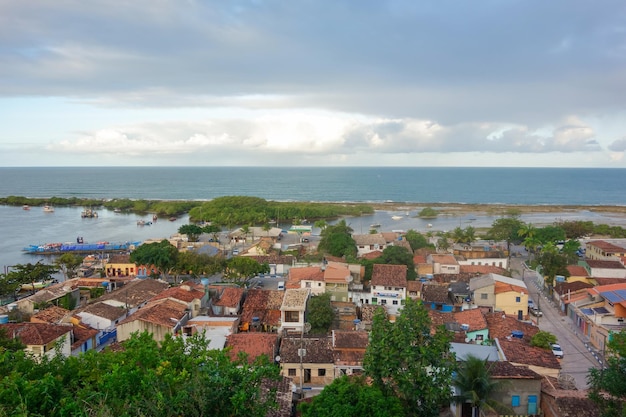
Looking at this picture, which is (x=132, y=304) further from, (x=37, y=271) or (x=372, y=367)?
(x=372, y=367)

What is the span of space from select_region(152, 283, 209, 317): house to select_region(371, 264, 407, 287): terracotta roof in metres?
8.96

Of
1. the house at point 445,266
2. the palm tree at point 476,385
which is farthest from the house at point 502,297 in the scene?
the palm tree at point 476,385

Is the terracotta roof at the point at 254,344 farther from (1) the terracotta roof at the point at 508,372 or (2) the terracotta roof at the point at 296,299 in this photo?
(1) the terracotta roof at the point at 508,372

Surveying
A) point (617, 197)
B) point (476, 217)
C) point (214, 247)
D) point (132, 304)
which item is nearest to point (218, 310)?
point (132, 304)

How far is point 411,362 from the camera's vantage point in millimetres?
10219

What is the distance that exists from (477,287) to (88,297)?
21929 mm

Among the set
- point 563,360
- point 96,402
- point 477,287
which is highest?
point 96,402

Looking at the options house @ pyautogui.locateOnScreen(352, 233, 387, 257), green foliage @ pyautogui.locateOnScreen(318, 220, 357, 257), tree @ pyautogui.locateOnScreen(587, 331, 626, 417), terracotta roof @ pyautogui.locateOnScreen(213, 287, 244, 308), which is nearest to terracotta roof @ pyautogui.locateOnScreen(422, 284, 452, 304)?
green foliage @ pyautogui.locateOnScreen(318, 220, 357, 257)

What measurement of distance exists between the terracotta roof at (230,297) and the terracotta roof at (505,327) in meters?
11.9

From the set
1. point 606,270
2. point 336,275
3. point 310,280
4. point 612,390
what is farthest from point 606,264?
point 612,390

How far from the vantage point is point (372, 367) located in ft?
35.0

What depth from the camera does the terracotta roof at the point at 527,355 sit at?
49.6ft

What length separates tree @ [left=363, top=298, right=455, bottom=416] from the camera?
10.2 m

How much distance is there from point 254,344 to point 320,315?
4.01 metres
